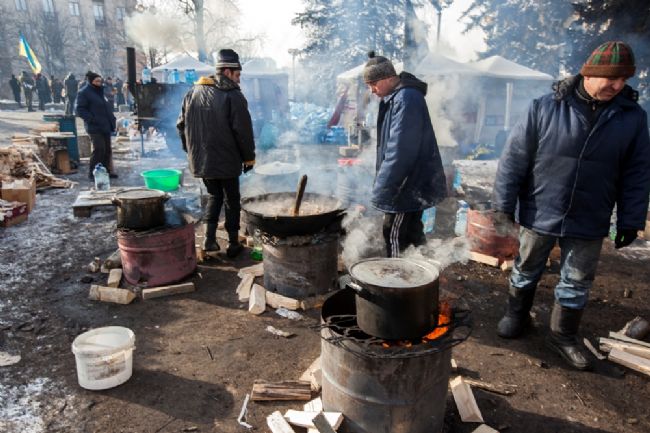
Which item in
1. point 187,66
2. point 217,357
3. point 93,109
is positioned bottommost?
point 217,357

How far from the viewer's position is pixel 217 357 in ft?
12.5

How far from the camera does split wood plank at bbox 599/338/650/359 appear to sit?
3727 mm

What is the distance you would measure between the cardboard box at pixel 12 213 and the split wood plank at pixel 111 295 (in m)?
3.50

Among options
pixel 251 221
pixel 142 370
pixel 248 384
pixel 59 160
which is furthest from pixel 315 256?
pixel 59 160

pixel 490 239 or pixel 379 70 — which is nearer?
pixel 379 70

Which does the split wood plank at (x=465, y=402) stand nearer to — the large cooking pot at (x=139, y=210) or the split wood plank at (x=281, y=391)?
the split wood plank at (x=281, y=391)

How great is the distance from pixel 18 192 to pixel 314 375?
727 centimetres

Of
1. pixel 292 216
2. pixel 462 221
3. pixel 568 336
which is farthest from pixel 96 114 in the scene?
pixel 568 336

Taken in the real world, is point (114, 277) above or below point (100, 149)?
below

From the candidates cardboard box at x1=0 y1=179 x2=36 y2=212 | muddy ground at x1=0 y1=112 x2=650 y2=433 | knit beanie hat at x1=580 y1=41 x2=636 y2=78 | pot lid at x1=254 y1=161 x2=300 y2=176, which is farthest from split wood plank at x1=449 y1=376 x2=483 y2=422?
cardboard box at x1=0 y1=179 x2=36 y2=212

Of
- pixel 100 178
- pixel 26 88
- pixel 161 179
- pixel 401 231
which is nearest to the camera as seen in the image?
pixel 401 231

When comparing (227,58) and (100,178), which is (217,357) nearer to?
(227,58)

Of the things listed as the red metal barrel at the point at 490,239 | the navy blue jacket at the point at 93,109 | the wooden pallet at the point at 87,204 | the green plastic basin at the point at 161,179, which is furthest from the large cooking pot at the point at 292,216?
the navy blue jacket at the point at 93,109

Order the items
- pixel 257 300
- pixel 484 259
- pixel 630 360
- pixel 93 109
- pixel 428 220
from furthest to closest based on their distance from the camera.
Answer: pixel 93 109 → pixel 428 220 → pixel 484 259 → pixel 257 300 → pixel 630 360
